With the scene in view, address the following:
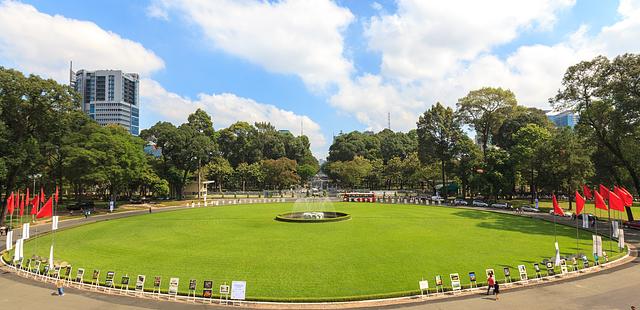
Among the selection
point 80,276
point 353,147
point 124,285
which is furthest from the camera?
point 353,147

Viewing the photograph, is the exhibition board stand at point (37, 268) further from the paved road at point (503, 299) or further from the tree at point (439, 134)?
the tree at point (439, 134)

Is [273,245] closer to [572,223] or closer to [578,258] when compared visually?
[578,258]

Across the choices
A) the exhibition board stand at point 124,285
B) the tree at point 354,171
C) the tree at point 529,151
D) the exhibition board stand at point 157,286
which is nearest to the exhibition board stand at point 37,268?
the exhibition board stand at point 124,285

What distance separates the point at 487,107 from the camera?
64250mm

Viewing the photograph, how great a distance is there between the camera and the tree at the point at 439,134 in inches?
2741

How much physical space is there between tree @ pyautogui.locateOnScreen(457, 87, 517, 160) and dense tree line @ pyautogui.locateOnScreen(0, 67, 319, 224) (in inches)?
1715

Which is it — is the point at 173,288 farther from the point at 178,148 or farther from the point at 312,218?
the point at 178,148

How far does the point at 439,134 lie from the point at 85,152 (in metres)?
58.2

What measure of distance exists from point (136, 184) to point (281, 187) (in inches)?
1496

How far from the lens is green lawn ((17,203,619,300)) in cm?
1802

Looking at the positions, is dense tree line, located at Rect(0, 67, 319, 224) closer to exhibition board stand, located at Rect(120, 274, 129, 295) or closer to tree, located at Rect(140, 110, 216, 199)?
tree, located at Rect(140, 110, 216, 199)

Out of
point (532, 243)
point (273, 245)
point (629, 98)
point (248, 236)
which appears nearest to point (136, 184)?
point (248, 236)

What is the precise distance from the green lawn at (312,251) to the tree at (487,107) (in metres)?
29.2

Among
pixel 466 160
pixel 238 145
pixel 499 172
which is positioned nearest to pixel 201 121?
pixel 238 145
